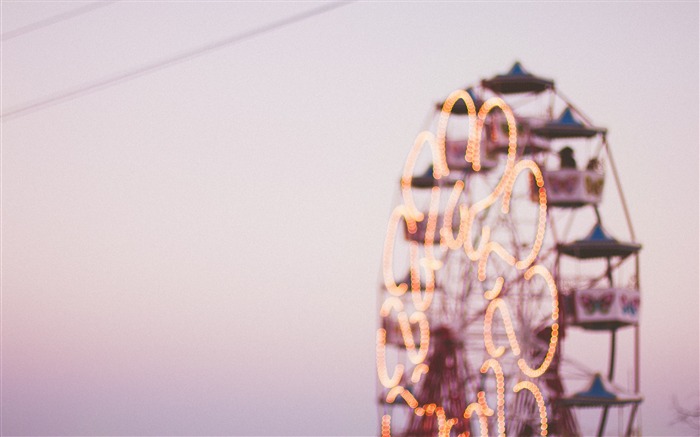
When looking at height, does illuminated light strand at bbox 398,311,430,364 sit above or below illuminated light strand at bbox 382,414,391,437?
above

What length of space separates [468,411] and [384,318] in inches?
159

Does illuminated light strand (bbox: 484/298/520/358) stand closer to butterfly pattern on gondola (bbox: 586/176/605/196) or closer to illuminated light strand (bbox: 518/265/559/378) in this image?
illuminated light strand (bbox: 518/265/559/378)

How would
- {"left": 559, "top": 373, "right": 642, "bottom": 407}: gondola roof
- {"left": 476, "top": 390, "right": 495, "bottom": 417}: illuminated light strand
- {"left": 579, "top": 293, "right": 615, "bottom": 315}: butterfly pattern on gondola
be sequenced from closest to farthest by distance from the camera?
{"left": 476, "top": 390, "right": 495, "bottom": 417}: illuminated light strand
{"left": 559, "top": 373, "right": 642, "bottom": 407}: gondola roof
{"left": 579, "top": 293, "right": 615, "bottom": 315}: butterfly pattern on gondola

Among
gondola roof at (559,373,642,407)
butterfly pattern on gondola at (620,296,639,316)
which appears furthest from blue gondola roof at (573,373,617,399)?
butterfly pattern on gondola at (620,296,639,316)

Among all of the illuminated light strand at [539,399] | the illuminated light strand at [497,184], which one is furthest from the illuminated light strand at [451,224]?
the illuminated light strand at [539,399]

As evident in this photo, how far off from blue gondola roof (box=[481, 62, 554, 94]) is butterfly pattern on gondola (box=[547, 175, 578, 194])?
8.30 ft

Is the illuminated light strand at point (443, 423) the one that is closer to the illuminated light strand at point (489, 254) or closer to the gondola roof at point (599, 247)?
the illuminated light strand at point (489, 254)

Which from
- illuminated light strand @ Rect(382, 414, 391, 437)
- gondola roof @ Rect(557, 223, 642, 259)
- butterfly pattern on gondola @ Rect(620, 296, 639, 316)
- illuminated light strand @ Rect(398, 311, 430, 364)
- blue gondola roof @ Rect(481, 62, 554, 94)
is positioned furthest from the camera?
blue gondola roof @ Rect(481, 62, 554, 94)

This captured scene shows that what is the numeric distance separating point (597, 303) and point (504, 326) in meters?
5.46

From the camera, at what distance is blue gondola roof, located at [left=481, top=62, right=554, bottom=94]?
127 ft

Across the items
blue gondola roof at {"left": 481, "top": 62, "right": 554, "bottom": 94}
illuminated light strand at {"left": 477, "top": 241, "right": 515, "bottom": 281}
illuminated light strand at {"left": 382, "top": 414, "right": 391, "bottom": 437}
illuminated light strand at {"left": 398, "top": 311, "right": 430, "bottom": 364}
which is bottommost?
illuminated light strand at {"left": 382, "top": 414, "right": 391, "bottom": 437}

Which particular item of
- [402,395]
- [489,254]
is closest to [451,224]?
[489,254]

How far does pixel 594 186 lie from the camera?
3928 cm

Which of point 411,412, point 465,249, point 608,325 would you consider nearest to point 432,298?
point 465,249
